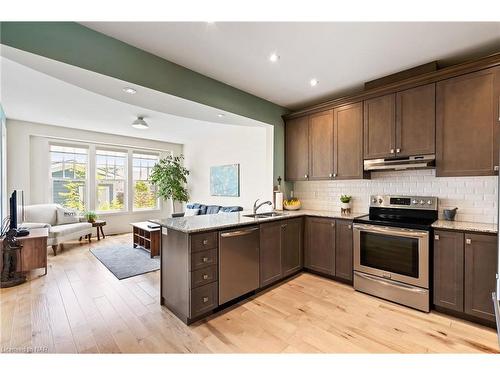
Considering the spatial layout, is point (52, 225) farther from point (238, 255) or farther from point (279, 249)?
point (279, 249)

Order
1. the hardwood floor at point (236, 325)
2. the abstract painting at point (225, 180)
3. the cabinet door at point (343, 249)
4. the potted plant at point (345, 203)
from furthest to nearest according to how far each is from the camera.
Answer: the abstract painting at point (225, 180) < the potted plant at point (345, 203) < the cabinet door at point (343, 249) < the hardwood floor at point (236, 325)

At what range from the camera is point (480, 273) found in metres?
2.09

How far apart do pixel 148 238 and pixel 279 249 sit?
279 centimetres

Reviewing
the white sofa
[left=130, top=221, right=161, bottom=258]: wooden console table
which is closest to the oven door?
[left=130, top=221, right=161, bottom=258]: wooden console table

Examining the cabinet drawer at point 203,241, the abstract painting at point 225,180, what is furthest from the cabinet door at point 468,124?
the abstract painting at point 225,180

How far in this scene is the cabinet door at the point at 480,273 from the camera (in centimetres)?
204

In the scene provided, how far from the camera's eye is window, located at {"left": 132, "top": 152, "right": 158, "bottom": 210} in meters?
6.55

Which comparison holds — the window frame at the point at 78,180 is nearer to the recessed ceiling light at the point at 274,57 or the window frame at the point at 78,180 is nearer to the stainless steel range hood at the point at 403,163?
the recessed ceiling light at the point at 274,57

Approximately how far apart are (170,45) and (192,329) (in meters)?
2.63

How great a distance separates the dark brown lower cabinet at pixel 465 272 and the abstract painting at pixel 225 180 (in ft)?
12.1

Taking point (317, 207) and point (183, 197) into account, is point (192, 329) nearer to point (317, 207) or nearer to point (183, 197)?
point (317, 207)

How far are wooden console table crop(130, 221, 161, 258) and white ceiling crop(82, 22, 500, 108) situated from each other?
9.58 feet

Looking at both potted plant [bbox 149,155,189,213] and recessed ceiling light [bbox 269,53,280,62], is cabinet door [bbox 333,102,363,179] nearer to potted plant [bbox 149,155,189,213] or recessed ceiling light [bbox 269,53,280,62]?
recessed ceiling light [bbox 269,53,280,62]

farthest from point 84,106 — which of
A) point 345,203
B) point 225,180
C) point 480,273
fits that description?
point 480,273
